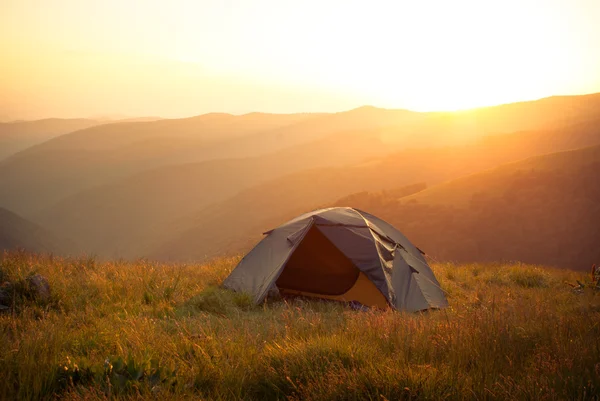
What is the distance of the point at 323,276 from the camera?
30.7 ft

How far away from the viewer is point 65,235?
105562mm

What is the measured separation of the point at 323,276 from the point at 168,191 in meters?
120

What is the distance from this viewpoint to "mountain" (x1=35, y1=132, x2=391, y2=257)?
107 m

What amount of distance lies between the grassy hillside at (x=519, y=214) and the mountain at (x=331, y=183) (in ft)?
79.7

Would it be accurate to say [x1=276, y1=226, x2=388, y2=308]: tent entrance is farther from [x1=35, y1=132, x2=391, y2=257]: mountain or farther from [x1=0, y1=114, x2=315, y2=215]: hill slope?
[x1=0, y1=114, x2=315, y2=215]: hill slope

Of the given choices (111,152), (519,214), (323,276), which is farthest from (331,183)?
(111,152)

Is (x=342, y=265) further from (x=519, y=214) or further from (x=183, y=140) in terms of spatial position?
(x=183, y=140)

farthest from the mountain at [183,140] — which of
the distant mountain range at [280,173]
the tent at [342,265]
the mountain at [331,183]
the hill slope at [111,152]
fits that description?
the tent at [342,265]

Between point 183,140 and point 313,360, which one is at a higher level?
point 183,140

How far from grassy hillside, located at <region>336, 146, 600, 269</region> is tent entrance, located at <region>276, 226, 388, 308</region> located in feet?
71.3

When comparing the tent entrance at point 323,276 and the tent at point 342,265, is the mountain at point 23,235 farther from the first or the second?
the tent at point 342,265

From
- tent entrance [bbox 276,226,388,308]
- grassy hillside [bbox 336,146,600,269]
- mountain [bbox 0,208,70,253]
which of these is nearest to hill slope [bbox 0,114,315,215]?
mountain [bbox 0,208,70,253]

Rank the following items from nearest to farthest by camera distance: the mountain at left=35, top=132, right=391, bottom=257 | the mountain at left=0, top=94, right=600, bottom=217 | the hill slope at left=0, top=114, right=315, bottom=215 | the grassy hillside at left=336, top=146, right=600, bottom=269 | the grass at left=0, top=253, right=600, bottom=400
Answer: the grass at left=0, top=253, right=600, bottom=400
the grassy hillside at left=336, top=146, right=600, bottom=269
the mountain at left=0, top=94, right=600, bottom=217
the mountain at left=35, top=132, right=391, bottom=257
the hill slope at left=0, top=114, right=315, bottom=215

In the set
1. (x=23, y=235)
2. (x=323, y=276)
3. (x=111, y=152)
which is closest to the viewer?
(x=323, y=276)
